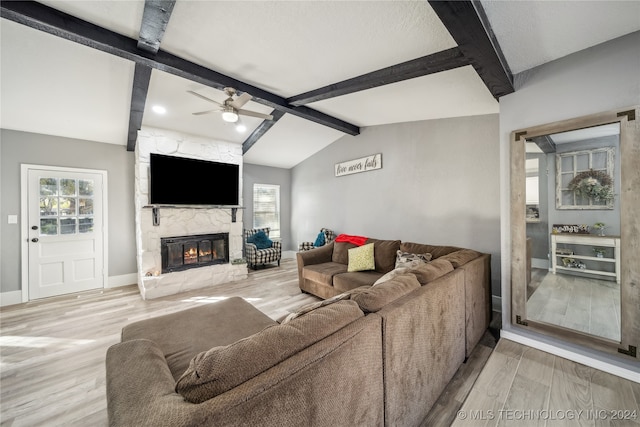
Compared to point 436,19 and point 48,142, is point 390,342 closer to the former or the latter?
point 436,19

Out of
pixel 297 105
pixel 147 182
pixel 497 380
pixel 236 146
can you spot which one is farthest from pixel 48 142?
pixel 497 380

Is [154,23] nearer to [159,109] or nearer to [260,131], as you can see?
[159,109]

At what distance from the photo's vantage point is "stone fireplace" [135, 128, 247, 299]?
12.5 ft

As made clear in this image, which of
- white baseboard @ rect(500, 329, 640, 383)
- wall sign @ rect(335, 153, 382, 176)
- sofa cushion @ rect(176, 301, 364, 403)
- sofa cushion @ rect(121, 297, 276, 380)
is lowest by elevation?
white baseboard @ rect(500, 329, 640, 383)

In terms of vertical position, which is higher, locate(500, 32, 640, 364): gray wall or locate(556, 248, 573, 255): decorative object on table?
locate(500, 32, 640, 364): gray wall

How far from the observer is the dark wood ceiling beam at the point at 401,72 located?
2.11 meters

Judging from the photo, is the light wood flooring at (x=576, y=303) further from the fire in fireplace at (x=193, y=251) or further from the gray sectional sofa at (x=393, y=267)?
the fire in fireplace at (x=193, y=251)

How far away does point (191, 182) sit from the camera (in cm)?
418

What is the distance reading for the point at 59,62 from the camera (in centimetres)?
244

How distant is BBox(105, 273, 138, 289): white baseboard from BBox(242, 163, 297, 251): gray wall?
7.71ft

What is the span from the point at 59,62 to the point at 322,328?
11.8 feet

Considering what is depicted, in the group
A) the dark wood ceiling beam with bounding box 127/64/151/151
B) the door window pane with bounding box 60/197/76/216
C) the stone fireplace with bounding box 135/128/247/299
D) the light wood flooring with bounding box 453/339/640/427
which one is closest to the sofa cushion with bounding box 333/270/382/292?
the light wood flooring with bounding box 453/339/640/427

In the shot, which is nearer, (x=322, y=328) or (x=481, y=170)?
(x=322, y=328)

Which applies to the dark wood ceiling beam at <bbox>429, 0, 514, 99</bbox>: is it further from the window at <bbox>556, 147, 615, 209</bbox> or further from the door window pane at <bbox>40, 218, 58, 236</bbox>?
the door window pane at <bbox>40, 218, 58, 236</bbox>
